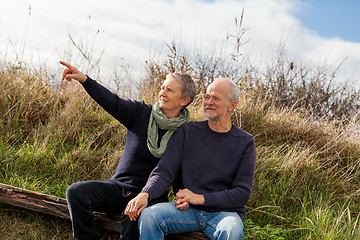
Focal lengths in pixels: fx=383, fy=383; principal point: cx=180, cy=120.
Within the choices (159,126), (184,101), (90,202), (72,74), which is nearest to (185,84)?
(184,101)

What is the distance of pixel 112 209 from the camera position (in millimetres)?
3555

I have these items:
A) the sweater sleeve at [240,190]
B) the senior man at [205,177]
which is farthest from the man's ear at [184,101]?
the sweater sleeve at [240,190]

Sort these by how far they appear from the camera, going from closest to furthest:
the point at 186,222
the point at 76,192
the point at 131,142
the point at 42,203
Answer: the point at 186,222
the point at 76,192
the point at 131,142
the point at 42,203

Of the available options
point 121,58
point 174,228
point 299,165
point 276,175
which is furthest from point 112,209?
point 121,58

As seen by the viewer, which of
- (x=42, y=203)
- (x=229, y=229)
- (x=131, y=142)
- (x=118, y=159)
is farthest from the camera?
(x=118, y=159)

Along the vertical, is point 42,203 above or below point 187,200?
below

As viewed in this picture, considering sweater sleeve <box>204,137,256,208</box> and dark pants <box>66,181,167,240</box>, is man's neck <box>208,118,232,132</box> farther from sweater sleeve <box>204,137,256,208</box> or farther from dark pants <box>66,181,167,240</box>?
dark pants <box>66,181,167,240</box>

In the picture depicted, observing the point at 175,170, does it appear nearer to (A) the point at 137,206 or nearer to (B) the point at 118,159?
(A) the point at 137,206

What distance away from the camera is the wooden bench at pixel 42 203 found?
3.65 metres

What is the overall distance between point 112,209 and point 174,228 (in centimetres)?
78

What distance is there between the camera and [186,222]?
306cm

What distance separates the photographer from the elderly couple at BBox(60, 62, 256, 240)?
302 cm

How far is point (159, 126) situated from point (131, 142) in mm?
318

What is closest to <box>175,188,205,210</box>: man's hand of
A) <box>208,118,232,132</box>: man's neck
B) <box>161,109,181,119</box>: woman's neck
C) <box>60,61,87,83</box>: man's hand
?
<box>208,118,232,132</box>: man's neck
